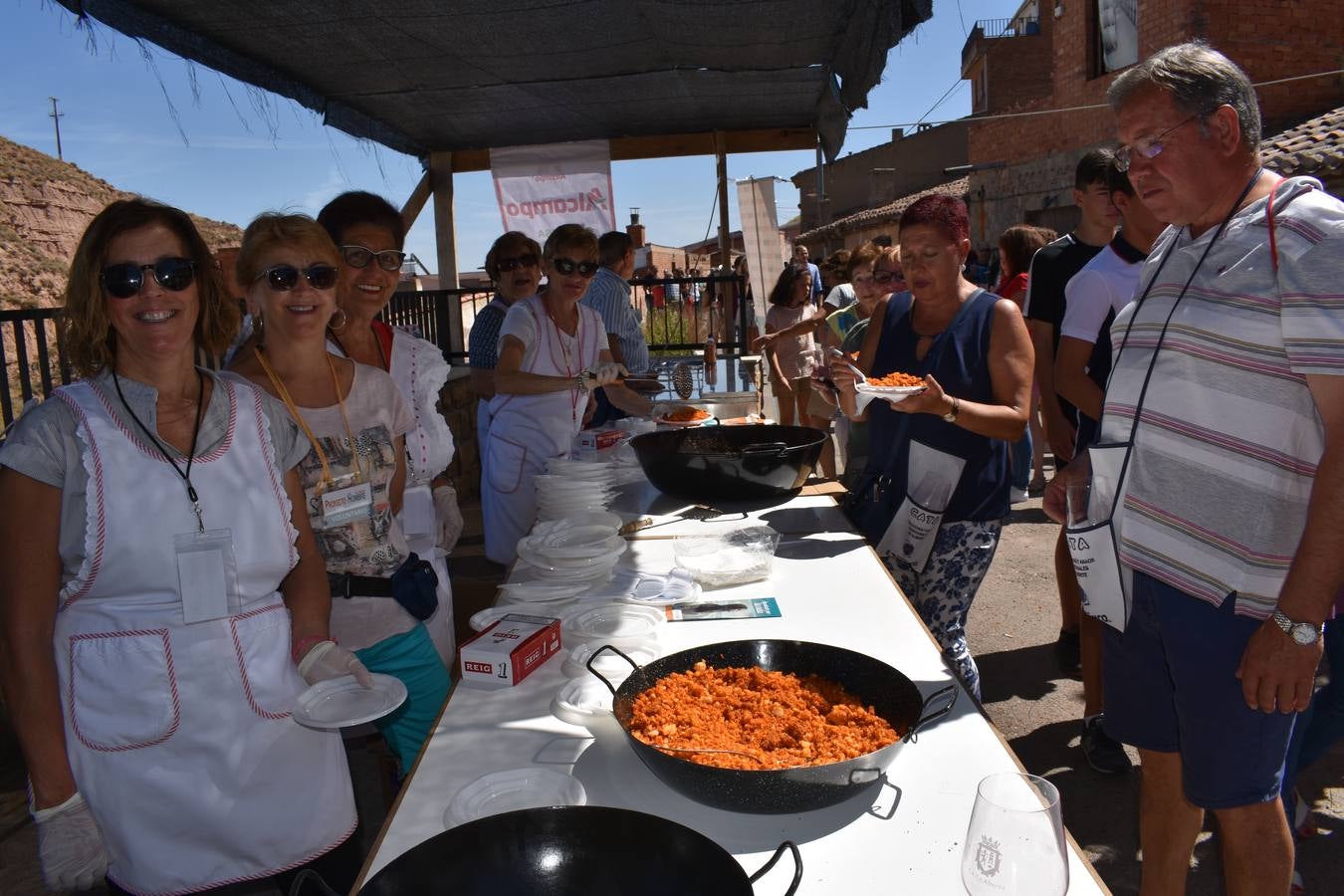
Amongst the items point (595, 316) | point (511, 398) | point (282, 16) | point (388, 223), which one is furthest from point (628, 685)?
point (282, 16)

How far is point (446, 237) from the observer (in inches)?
292

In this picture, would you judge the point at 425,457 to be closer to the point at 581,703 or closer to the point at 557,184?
the point at 581,703

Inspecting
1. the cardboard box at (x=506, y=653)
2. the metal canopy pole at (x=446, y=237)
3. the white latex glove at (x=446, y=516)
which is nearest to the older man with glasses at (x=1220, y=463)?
the cardboard box at (x=506, y=653)

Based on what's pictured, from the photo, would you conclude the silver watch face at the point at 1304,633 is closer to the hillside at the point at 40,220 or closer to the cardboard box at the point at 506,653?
the cardboard box at the point at 506,653

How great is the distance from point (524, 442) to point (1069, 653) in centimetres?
259

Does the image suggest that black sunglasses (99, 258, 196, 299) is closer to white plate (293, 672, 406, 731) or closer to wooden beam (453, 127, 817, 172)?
white plate (293, 672, 406, 731)

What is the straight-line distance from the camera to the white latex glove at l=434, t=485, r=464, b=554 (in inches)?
105

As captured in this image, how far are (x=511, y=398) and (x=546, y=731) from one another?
7.70 feet

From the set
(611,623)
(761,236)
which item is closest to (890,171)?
(761,236)

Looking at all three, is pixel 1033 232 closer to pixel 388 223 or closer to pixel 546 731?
pixel 388 223

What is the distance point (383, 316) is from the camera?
634 cm

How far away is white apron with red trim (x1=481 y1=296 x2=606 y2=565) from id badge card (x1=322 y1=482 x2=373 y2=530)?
1.58 m

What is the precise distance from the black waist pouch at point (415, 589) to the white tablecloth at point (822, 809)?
1.41 ft

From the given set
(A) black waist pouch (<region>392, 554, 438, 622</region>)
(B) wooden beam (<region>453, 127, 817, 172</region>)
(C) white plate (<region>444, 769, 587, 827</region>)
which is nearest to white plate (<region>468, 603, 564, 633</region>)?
(A) black waist pouch (<region>392, 554, 438, 622</region>)
